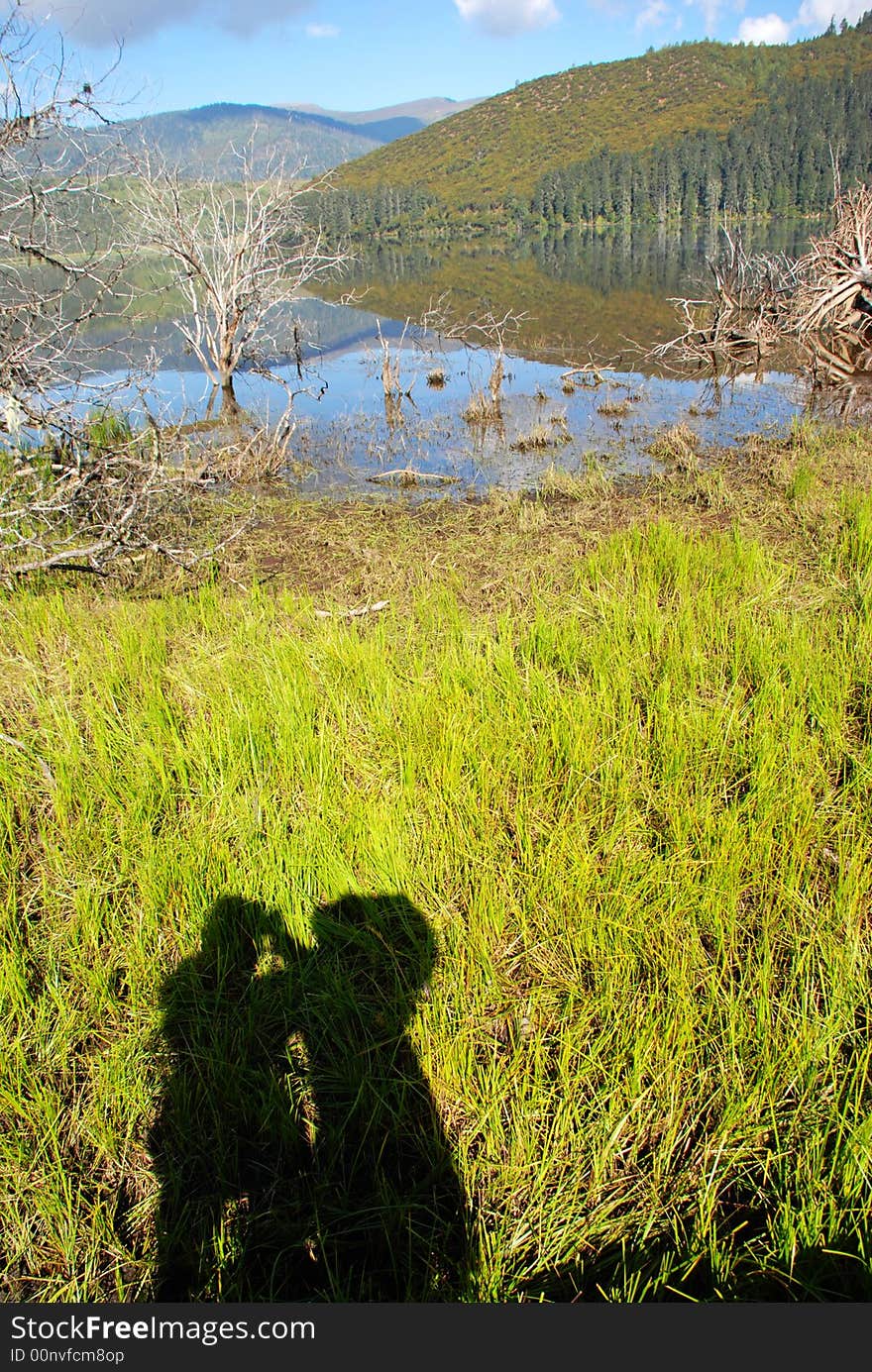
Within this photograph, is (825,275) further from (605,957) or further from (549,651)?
(605,957)

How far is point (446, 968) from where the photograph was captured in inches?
92.0

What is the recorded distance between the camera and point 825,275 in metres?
14.1

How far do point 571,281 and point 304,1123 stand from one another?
33.0 m

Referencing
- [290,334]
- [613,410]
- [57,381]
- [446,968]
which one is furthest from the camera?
[290,334]

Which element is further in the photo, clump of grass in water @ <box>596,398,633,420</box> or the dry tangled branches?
clump of grass in water @ <box>596,398,633,420</box>

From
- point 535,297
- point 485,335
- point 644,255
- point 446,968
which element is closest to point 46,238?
point 446,968

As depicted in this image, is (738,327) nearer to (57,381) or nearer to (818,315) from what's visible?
(818,315)

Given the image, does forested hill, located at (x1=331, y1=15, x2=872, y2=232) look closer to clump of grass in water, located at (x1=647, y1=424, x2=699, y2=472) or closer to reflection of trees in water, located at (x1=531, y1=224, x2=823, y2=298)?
reflection of trees in water, located at (x1=531, y1=224, x2=823, y2=298)

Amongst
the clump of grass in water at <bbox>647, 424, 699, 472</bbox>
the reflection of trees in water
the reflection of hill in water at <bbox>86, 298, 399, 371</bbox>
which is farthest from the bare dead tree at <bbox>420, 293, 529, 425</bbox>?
the reflection of trees in water

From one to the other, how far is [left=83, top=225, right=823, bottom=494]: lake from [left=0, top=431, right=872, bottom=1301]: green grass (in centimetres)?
610

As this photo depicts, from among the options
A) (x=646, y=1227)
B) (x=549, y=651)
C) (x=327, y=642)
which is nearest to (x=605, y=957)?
(x=646, y=1227)

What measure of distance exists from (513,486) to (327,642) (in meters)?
5.90

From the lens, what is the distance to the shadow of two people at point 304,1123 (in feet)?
5.57

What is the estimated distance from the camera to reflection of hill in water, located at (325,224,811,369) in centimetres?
2003
